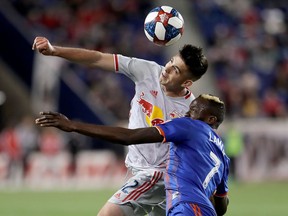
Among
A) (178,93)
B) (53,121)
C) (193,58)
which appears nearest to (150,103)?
(178,93)

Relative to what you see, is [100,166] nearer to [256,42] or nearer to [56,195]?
[56,195]

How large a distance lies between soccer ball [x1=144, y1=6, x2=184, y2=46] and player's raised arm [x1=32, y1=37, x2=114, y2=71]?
493 millimetres

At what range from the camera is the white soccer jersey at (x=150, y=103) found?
7758mm

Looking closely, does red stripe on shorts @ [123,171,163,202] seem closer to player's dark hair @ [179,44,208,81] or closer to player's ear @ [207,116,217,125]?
player's dark hair @ [179,44,208,81]

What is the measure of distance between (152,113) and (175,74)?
52cm

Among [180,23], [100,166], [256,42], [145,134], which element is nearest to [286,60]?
[256,42]

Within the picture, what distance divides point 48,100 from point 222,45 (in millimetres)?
6057

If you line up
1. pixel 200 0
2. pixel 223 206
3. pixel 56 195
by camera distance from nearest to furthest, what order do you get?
pixel 223 206 < pixel 56 195 < pixel 200 0

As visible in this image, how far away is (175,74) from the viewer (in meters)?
7.44

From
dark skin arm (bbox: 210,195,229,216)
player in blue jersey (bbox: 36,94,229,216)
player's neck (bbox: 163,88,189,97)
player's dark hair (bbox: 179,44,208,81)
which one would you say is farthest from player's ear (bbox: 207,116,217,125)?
player's neck (bbox: 163,88,189,97)

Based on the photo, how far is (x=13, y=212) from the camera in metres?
14.2

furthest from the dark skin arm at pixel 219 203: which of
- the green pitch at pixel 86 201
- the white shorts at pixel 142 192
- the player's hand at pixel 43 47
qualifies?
the green pitch at pixel 86 201

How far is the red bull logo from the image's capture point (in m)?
7.76

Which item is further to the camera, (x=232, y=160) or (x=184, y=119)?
(x=232, y=160)
